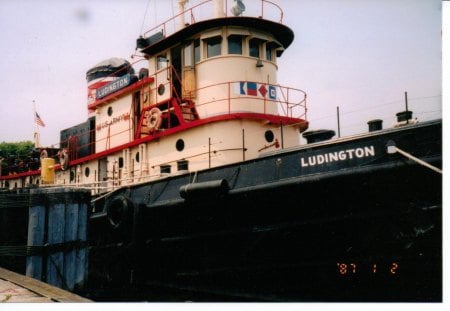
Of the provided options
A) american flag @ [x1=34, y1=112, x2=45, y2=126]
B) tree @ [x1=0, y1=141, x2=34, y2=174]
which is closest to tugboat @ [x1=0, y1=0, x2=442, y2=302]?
american flag @ [x1=34, y1=112, x2=45, y2=126]

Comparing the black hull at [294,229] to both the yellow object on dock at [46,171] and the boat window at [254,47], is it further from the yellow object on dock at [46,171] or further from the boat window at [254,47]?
the yellow object on dock at [46,171]

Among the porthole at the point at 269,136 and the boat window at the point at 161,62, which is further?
the boat window at the point at 161,62

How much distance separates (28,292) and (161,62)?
5.57 meters

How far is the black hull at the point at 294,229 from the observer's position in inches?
218

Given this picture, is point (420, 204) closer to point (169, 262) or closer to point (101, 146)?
point (169, 262)

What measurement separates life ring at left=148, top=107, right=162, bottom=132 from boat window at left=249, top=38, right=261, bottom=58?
2137 millimetres

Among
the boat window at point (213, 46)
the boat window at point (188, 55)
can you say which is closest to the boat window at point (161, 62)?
the boat window at point (188, 55)

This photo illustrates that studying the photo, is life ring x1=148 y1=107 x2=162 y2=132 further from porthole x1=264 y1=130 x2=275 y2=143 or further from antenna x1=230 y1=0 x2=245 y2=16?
antenna x1=230 y1=0 x2=245 y2=16

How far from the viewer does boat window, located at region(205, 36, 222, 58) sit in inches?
348

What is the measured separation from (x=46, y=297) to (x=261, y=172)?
321 cm

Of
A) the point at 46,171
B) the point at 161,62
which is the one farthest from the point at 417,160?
the point at 46,171

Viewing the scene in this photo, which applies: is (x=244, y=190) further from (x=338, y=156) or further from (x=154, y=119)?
(x=154, y=119)

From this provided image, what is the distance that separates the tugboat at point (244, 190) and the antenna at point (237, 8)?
0.03 metres

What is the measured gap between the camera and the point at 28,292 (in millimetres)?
5836
